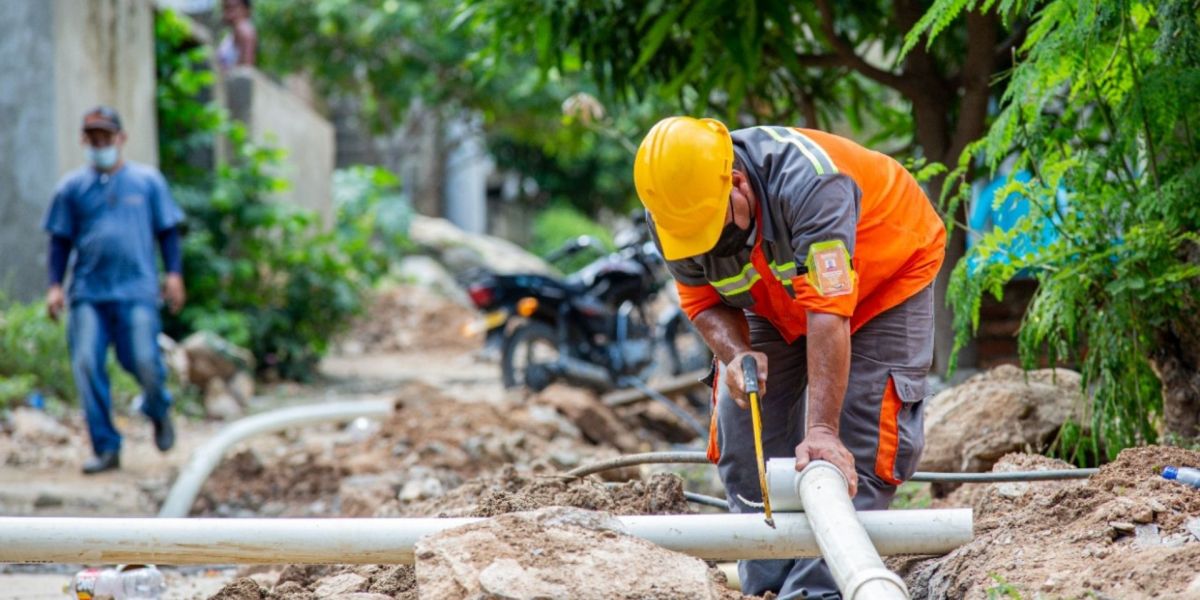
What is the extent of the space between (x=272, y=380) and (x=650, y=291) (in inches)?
167

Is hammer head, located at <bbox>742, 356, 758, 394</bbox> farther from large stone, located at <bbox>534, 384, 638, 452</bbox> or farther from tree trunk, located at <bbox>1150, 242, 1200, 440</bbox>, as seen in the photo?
large stone, located at <bbox>534, 384, 638, 452</bbox>

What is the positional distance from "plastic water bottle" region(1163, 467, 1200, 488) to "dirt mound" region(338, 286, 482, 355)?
13881 mm

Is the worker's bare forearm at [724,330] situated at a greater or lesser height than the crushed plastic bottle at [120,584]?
greater

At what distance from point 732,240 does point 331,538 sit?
4.12 feet

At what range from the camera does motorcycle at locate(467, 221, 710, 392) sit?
9.78 m

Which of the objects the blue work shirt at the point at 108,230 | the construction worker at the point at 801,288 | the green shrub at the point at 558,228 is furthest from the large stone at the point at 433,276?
the construction worker at the point at 801,288

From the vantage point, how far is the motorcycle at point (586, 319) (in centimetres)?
978

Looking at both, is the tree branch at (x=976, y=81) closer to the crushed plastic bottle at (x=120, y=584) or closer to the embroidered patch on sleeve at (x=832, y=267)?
the embroidered patch on sleeve at (x=832, y=267)

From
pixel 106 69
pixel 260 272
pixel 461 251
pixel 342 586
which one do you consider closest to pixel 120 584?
pixel 342 586

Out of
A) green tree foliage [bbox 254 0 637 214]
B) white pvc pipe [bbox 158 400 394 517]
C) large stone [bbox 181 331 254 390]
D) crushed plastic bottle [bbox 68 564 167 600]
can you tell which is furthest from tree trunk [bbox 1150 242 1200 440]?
green tree foliage [bbox 254 0 637 214]

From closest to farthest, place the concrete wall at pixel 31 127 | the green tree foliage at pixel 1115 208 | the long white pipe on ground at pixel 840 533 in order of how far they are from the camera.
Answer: the long white pipe on ground at pixel 840 533, the green tree foliage at pixel 1115 208, the concrete wall at pixel 31 127

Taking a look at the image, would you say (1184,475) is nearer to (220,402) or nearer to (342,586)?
(342,586)

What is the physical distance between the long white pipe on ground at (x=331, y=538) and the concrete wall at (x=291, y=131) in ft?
32.4

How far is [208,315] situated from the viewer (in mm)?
11891
